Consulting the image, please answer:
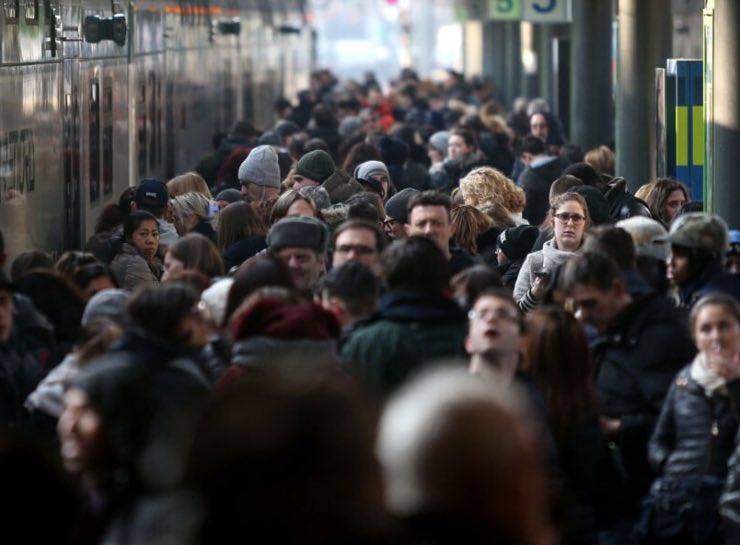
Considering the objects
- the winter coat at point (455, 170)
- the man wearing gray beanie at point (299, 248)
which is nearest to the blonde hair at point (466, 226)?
the man wearing gray beanie at point (299, 248)

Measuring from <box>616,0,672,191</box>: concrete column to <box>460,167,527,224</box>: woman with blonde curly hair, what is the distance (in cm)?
593

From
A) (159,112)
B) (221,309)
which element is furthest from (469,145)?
(221,309)

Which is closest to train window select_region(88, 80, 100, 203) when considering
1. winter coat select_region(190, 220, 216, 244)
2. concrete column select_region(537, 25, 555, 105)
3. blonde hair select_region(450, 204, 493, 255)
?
winter coat select_region(190, 220, 216, 244)

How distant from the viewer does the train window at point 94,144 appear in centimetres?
1391

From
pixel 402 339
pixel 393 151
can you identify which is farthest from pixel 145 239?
pixel 393 151

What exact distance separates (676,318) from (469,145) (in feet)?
34.8

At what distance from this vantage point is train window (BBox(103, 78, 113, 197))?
14727mm

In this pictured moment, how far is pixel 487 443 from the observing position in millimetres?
3129

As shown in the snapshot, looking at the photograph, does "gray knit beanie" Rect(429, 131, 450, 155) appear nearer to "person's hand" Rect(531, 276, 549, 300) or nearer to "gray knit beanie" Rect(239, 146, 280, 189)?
"gray knit beanie" Rect(239, 146, 280, 189)

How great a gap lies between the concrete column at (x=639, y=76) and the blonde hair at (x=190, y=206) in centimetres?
663

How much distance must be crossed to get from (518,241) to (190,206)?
230 centimetres

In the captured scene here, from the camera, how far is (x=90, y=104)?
13891 millimetres

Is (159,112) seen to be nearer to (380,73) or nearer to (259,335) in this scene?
(259,335)

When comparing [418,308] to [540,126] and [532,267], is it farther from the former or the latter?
[540,126]
